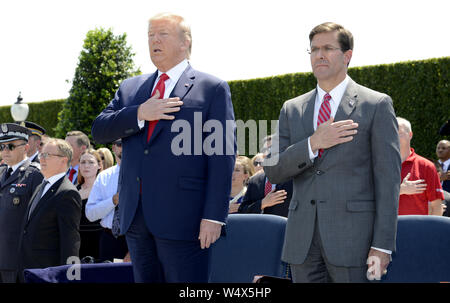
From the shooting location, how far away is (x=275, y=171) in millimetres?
3096

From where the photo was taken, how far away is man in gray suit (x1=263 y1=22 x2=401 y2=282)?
113 inches

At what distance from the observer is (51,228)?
5.20m

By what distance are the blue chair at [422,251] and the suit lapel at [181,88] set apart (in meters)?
1.47

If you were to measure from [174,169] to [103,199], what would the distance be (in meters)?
3.58

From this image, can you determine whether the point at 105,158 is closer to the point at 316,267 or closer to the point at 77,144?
the point at 77,144

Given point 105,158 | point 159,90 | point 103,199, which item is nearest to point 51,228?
point 103,199

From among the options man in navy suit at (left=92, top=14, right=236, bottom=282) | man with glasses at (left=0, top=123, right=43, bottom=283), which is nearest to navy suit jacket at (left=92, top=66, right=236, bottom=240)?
man in navy suit at (left=92, top=14, right=236, bottom=282)

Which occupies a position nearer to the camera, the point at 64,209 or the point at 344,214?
the point at 344,214

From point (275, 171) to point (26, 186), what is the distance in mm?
3419

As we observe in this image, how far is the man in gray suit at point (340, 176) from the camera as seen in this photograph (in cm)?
288

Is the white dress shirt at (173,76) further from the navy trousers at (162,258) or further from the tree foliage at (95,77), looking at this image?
the tree foliage at (95,77)
